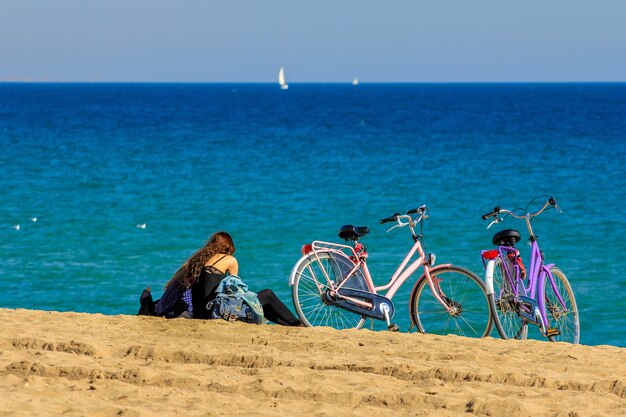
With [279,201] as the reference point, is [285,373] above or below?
below

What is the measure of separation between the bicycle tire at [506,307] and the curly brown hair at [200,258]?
224cm

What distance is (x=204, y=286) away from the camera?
8070 millimetres

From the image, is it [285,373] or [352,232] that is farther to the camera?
[352,232]

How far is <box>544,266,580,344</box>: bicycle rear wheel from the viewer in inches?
329

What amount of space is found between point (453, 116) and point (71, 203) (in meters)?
53.5

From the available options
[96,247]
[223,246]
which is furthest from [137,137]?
[223,246]

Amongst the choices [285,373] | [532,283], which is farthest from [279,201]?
[285,373]

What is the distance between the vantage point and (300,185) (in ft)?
101

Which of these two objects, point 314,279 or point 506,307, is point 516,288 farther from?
point 314,279

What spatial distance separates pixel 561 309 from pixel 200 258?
10.3ft

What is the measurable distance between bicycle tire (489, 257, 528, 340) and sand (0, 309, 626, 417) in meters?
0.45

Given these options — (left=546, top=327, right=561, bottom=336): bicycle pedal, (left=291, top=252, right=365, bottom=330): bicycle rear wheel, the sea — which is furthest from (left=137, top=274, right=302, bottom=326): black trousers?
the sea

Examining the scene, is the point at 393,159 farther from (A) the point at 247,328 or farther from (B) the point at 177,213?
(A) the point at 247,328

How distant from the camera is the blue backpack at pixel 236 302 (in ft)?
26.2
